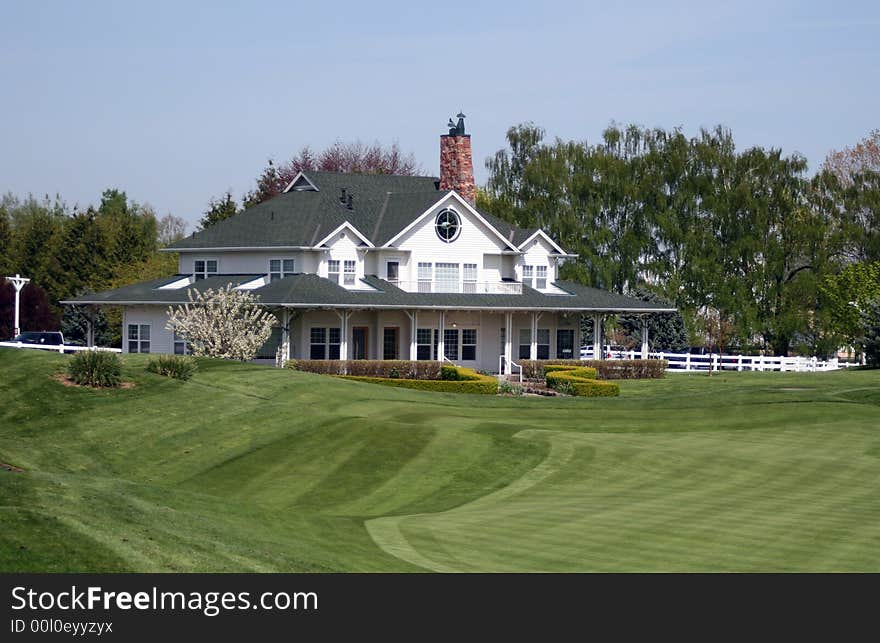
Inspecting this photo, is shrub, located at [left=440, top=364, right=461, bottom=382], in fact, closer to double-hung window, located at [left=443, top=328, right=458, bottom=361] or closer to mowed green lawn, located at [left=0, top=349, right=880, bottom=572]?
double-hung window, located at [left=443, top=328, right=458, bottom=361]

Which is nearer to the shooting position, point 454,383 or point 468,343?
point 454,383

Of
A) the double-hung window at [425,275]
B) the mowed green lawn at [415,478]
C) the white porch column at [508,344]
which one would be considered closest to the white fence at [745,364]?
the white porch column at [508,344]

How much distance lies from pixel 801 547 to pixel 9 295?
69584mm

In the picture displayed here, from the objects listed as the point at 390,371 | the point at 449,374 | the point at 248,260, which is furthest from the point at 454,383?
the point at 248,260

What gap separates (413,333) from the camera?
2451 inches

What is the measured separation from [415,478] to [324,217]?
Result: 3707cm

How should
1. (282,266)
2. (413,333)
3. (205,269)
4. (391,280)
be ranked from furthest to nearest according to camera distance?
(205,269) < (391,280) < (282,266) < (413,333)

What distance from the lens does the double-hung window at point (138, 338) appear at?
63656 mm

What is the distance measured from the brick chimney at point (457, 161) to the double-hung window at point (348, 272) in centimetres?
832

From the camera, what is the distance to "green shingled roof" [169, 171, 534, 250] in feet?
214

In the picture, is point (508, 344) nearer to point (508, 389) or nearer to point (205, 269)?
point (508, 389)

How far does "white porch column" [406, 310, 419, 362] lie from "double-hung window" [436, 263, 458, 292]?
2215mm

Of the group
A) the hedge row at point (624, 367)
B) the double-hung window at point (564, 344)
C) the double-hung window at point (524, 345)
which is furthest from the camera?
the double-hung window at point (564, 344)

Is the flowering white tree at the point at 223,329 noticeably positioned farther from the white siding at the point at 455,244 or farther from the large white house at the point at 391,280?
the white siding at the point at 455,244
